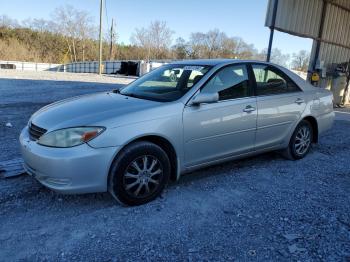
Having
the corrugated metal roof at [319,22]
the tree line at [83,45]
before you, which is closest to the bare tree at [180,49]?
the tree line at [83,45]

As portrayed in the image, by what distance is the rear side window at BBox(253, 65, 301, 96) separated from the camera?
15.1 feet

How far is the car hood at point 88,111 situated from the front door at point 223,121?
1.79 ft

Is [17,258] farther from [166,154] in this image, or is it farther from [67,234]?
[166,154]

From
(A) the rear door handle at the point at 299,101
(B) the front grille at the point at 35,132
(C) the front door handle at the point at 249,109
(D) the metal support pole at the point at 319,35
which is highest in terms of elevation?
(D) the metal support pole at the point at 319,35

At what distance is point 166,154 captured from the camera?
367cm

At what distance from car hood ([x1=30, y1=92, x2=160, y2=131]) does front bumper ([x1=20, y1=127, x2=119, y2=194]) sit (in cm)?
27

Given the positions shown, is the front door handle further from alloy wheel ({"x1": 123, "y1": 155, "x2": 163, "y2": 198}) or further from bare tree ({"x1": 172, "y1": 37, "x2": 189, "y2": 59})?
bare tree ({"x1": 172, "y1": 37, "x2": 189, "y2": 59})

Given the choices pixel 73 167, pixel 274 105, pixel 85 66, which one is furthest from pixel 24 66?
pixel 73 167

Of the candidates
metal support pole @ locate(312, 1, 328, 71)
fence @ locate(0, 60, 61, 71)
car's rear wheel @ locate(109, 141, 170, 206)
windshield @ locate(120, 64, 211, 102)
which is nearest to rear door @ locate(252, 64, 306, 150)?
windshield @ locate(120, 64, 211, 102)

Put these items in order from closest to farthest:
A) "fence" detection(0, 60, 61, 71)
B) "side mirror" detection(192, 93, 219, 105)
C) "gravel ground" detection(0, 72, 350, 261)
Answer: "gravel ground" detection(0, 72, 350, 261) < "side mirror" detection(192, 93, 219, 105) < "fence" detection(0, 60, 61, 71)

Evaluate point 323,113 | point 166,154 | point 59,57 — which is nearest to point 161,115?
point 166,154

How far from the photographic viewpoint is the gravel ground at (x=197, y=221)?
109 inches

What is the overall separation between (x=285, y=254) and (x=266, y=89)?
8.20 feet

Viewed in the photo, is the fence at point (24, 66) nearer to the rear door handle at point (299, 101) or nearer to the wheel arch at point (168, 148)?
the rear door handle at point (299, 101)
